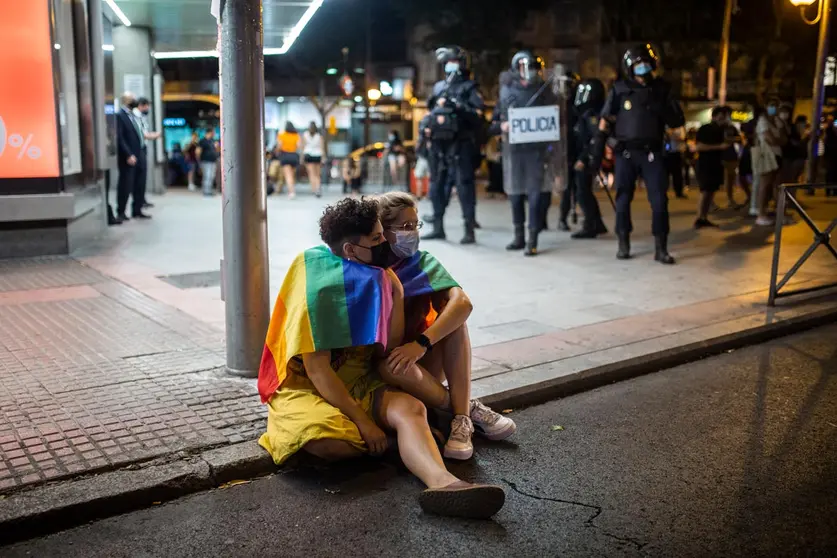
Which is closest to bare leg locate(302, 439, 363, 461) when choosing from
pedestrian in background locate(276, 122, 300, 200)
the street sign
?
the street sign

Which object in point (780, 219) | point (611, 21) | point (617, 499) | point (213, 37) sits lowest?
point (617, 499)

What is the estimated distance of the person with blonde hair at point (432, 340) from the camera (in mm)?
3865

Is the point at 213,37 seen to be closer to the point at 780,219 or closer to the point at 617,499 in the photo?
the point at 780,219

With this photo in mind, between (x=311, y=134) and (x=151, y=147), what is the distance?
146 inches

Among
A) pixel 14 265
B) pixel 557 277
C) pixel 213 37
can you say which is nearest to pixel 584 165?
pixel 557 277

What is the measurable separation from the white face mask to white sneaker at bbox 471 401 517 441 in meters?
0.84

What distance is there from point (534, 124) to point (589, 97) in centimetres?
166

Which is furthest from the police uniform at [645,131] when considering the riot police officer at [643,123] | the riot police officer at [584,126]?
the riot police officer at [584,126]

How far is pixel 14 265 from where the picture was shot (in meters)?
8.41

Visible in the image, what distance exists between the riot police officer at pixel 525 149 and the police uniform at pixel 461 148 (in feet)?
1.37

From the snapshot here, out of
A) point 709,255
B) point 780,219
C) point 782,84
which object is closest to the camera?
point 780,219

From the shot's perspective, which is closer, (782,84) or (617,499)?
(617,499)

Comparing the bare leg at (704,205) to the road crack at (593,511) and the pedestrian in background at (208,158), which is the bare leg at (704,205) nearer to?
the road crack at (593,511)

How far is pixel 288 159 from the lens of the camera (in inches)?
737
